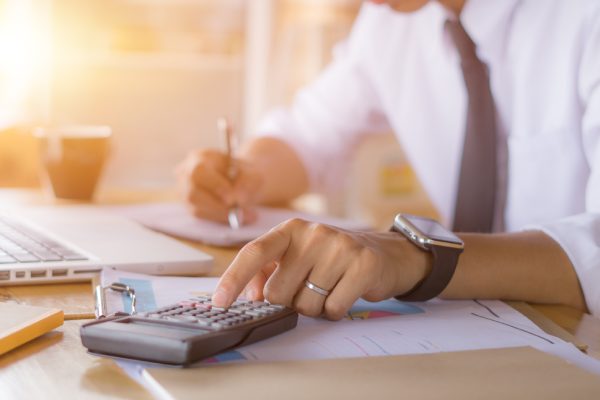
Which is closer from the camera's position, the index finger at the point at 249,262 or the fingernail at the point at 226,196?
the index finger at the point at 249,262

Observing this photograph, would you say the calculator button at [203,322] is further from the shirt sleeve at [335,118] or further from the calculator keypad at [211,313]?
the shirt sleeve at [335,118]

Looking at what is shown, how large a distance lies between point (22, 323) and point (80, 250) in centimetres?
30

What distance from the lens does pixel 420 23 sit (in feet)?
5.11

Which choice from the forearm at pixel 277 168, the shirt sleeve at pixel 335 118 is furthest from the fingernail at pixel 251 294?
the shirt sleeve at pixel 335 118

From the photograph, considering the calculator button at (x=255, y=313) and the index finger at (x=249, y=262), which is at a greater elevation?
the index finger at (x=249, y=262)

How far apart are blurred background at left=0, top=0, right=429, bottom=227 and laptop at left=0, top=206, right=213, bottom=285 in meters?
2.02

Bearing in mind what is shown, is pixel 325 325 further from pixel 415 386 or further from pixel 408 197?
pixel 408 197

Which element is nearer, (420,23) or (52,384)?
(52,384)

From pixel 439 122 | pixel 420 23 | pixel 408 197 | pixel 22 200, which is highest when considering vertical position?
pixel 420 23

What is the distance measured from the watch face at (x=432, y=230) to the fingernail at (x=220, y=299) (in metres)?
0.22

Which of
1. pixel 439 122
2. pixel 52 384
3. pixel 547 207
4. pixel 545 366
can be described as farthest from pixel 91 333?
pixel 439 122

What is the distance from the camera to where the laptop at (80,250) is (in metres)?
0.80

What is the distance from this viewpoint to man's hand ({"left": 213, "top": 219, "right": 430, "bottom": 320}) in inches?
26.0

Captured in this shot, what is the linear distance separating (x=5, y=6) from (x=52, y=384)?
113 inches
